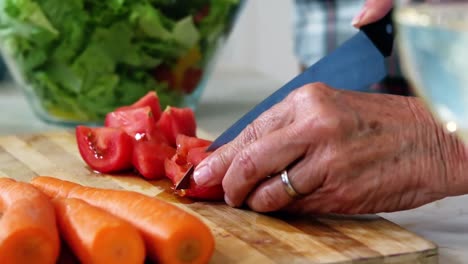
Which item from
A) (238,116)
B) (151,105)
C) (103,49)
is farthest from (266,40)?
(151,105)

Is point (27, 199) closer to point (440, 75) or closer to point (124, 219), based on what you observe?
point (124, 219)

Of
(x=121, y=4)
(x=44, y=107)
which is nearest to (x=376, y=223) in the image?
(x=121, y=4)

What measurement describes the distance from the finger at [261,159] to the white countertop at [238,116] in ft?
0.86

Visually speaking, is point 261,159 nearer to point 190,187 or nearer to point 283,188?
point 283,188

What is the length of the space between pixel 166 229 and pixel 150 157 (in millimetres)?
478

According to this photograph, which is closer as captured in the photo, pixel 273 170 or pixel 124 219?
pixel 124 219

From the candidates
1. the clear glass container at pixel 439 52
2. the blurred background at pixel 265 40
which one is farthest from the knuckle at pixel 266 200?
the blurred background at pixel 265 40

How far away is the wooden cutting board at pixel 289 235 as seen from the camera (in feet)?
3.58

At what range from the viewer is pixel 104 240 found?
983 mm

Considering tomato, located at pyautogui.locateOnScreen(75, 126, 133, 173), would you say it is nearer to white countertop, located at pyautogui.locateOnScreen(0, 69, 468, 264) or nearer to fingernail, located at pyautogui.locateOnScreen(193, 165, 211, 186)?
fingernail, located at pyautogui.locateOnScreen(193, 165, 211, 186)

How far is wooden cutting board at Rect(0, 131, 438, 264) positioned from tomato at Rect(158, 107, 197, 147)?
0.12 meters

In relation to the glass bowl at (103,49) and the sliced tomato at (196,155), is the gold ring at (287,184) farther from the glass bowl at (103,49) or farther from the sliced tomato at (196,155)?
the glass bowl at (103,49)

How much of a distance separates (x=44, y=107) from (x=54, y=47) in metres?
0.21

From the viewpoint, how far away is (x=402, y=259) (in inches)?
43.6
